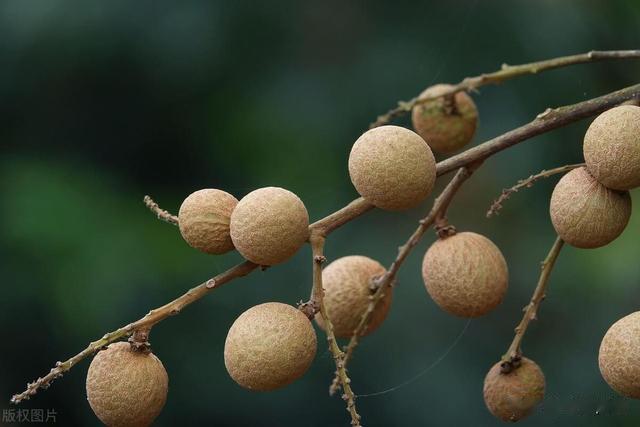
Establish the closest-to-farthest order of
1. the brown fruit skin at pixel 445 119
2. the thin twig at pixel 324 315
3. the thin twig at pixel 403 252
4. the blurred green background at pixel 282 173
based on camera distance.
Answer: the thin twig at pixel 324 315 < the thin twig at pixel 403 252 < the brown fruit skin at pixel 445 119 < the blurred green background at pixel 282 173

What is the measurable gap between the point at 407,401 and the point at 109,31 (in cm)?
86

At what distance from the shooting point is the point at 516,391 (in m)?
0.81

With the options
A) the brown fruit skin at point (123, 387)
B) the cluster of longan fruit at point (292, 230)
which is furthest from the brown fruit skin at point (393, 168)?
the brown fruit skin at point (123, 387)

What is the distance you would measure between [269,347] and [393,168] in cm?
16

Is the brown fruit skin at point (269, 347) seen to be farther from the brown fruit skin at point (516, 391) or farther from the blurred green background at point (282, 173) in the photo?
the blurred green background at point (282, 173)

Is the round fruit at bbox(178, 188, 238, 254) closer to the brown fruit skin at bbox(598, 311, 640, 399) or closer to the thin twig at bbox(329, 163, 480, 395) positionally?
the thin twig at bbox(329, 163, 480, 395)

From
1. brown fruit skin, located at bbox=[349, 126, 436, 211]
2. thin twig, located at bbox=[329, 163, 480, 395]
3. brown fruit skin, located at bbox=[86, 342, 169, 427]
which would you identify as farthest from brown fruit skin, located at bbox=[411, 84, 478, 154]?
brown fruit skin, located at bbox=[86, 342, 169, 427]

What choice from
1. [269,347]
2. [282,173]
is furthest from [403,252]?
[282,173]

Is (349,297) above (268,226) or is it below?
below

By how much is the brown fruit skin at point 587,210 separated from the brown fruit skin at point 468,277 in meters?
0.08

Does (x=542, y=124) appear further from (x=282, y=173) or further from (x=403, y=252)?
(x=282, y=173)

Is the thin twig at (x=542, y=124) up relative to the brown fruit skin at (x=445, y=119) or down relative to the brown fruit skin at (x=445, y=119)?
up

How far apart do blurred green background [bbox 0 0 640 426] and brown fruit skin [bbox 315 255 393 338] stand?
50 centimetres

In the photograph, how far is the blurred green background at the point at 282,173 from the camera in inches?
56.9
